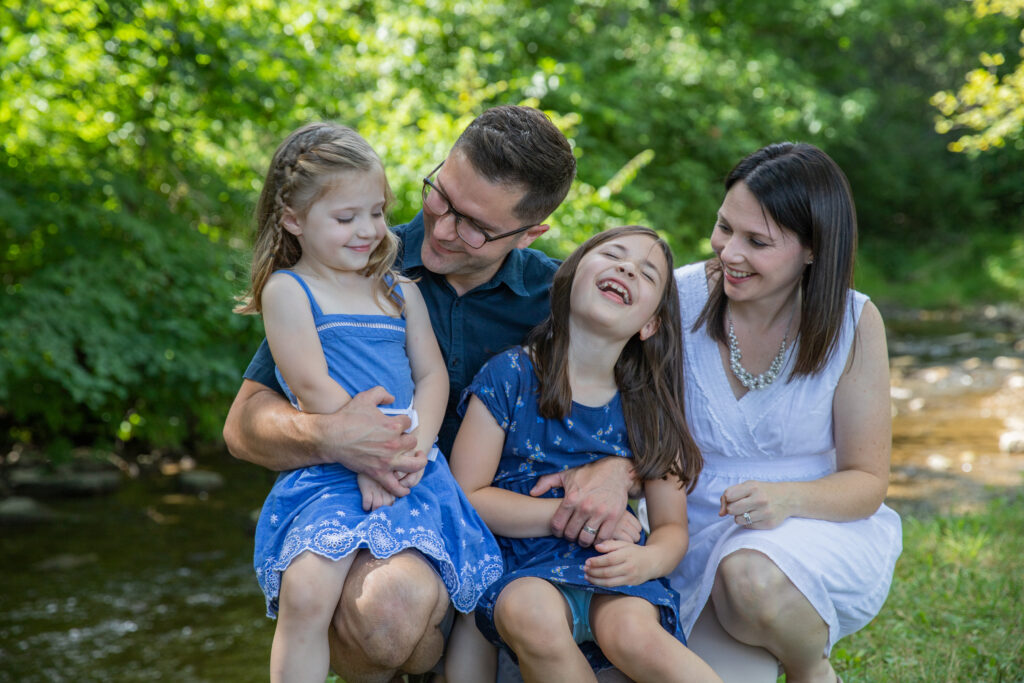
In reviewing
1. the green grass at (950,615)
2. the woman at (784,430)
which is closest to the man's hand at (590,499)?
the woman at (784,430)

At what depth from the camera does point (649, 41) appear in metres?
9.86

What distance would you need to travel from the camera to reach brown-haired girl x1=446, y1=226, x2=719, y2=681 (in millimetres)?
2186

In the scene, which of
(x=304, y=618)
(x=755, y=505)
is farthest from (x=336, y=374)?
(x=755, y=505)

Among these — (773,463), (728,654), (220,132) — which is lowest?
(728,654)

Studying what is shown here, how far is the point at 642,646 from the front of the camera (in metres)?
2.07

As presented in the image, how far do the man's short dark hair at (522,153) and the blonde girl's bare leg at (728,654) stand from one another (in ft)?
3.78

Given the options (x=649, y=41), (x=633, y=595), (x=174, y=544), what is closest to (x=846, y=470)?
(x=633, y=595)

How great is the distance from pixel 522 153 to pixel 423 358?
1.94 ft

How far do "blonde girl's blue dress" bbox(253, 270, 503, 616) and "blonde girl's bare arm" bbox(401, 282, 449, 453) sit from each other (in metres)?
→ 0.04

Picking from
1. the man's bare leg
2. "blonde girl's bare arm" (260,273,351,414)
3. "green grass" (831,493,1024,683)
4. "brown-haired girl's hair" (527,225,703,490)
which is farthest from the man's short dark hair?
"green grass" (831,493,1024,683)

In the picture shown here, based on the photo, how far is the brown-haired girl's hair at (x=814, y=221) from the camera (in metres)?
2.52

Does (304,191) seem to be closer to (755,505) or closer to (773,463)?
(755,505)

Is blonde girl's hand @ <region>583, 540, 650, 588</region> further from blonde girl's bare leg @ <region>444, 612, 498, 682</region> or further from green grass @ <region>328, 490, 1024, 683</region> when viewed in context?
green grass @ <region>328, 490, 1024, 683</region>

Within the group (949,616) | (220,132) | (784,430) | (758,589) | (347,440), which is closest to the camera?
(347,440)
